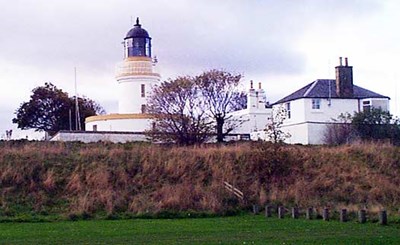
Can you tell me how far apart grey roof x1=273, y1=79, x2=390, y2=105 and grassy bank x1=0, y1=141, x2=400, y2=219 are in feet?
45.9

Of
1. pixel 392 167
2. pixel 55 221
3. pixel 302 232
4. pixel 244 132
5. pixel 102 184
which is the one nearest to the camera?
pixel 302 232

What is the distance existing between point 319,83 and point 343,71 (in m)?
2.33

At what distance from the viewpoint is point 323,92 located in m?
59.2

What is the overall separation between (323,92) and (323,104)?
3.65ft

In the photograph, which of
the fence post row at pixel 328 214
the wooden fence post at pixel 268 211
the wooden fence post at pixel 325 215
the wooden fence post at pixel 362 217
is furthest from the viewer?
the wooden fence post at pixel 268 211

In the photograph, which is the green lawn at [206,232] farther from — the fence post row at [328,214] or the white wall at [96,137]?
the white wall at [96,137]

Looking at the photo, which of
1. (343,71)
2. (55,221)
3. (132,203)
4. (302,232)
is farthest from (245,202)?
(343,71)

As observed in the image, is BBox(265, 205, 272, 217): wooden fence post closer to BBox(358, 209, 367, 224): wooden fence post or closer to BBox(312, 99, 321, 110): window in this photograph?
BBox(358, 209, 367, 224): wooden fence post

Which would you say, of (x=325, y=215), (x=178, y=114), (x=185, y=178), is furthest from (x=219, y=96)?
(x=325, y=215)

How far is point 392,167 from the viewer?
42469 millimetres

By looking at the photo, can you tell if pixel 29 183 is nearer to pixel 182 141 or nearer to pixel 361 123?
pixel 182 141

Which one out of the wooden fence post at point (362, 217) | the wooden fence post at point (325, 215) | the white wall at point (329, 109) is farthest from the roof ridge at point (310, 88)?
the wooden fence post at point (362, 217)

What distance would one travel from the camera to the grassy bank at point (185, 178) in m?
34.8

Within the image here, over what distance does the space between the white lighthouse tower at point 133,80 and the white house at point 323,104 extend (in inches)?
484
